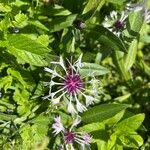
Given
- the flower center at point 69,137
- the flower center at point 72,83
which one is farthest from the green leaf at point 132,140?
the flower center at point 72,83

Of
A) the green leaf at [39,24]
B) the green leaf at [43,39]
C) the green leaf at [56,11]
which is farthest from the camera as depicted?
the green leaf at [56,11]

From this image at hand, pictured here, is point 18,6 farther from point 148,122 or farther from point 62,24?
point 148,122

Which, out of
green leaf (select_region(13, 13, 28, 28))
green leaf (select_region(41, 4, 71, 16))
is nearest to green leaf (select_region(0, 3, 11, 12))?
green leaf (select_region(13, 13, 28, 28))

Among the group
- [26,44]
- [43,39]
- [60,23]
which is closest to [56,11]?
[60,23]

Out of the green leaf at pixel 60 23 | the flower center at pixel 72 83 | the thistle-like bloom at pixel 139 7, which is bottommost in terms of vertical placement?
the flower center at pixel 72 83

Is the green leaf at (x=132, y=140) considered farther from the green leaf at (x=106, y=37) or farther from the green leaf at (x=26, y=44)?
the green leaf at (x=26, y=44)

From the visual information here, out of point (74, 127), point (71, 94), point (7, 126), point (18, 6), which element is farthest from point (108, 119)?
point (18, 6)

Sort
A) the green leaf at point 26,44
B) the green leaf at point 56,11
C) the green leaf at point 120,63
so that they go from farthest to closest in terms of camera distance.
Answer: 1. the green leaf at point 120,63
2. the green leaf at point 56,11
3. the green leaf at point 26,44
